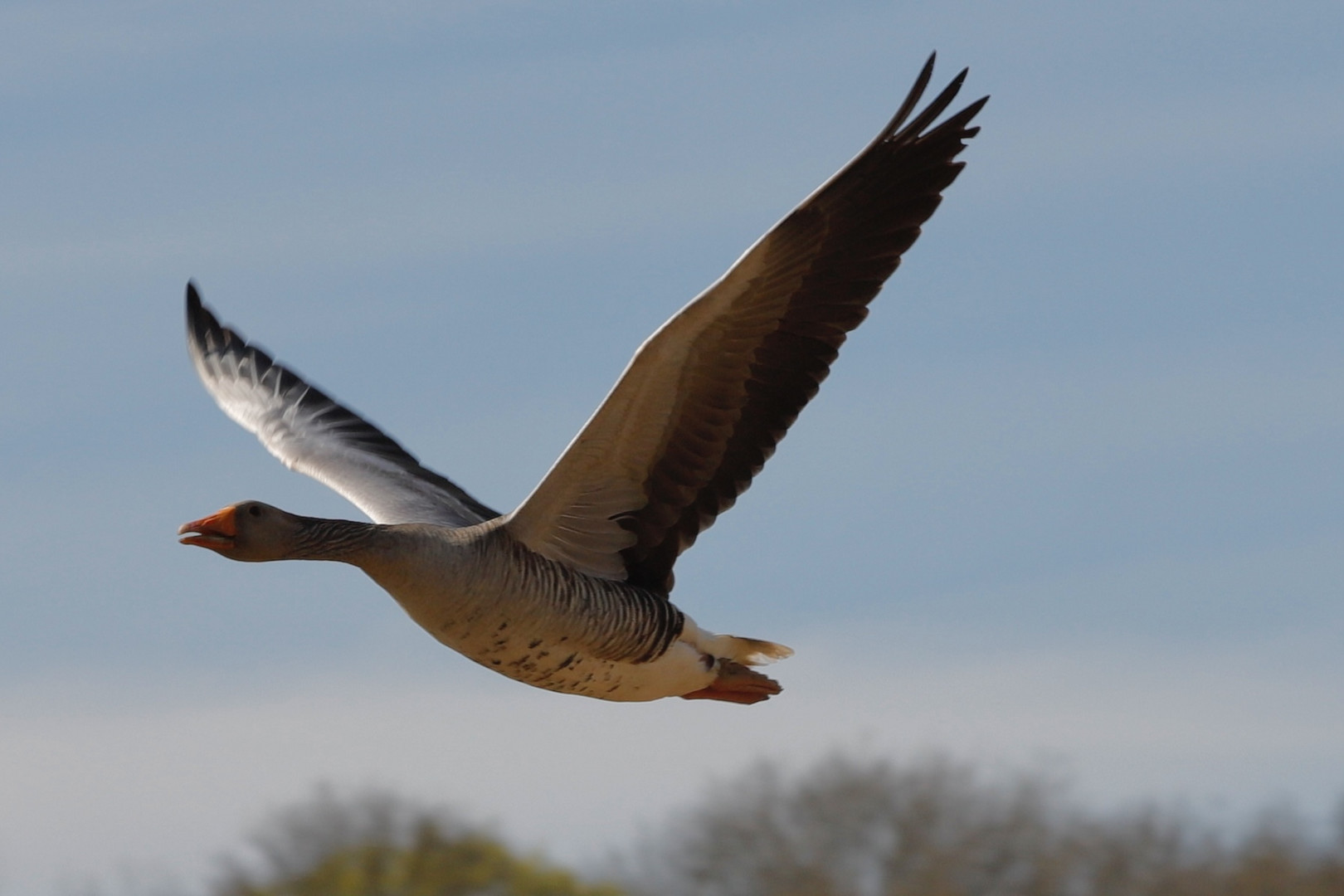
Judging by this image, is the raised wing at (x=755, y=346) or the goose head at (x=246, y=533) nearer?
the raised wing at (x=755, y=346)

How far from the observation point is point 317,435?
48.1 ft

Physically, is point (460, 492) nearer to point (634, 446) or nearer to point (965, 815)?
point (634, 446)

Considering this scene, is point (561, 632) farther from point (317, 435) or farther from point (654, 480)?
point (317, 435)

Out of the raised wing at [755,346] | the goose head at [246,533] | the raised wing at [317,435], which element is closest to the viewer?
the raised wing at [755,346]

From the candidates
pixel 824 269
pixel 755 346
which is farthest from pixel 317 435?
pixel 824 269

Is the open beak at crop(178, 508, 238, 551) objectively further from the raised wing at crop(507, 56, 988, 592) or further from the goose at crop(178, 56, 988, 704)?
the raised wing at crop(507, 56, 988, 592)

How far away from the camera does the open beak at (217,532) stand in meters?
11.1

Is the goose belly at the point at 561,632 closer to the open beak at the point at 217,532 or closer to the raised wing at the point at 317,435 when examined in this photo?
the open beak at the point at 217,532

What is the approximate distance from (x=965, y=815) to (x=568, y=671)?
1903 centimetres

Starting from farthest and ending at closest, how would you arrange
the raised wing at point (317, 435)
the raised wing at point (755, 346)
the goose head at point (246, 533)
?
the raised wing at point (317, 435) → the goose head at point (246, 533) → the raised wing at point (755, 346)

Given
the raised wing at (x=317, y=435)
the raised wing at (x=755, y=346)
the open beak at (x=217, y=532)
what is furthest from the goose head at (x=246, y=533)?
the raised wing at (x=317, y=435)

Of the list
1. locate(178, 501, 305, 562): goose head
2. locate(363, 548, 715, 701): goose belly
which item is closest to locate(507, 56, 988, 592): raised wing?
locate(363, 548, 715, 701): goose belly

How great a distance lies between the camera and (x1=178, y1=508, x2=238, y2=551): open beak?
11109 mm

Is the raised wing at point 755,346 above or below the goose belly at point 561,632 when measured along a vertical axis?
above
